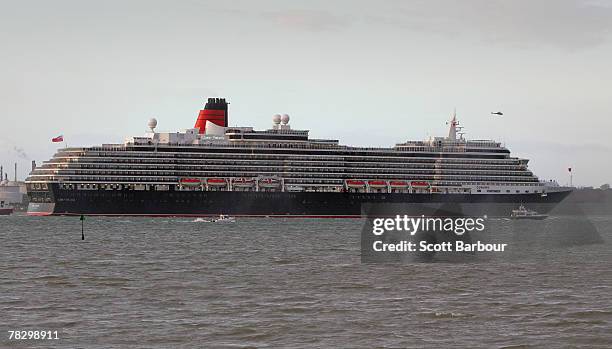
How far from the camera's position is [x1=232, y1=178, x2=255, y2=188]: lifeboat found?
130750 mm

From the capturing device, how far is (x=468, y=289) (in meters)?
42.2

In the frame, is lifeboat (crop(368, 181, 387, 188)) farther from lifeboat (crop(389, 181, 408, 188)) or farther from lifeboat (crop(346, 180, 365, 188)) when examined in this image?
lifeboat (crop(346, 180, 365, 188))

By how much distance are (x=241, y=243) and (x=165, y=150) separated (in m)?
58.3

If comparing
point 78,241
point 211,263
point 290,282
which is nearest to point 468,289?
point 290,282

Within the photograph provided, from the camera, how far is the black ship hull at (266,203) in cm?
12556

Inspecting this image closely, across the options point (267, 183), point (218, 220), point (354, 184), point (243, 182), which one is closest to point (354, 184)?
point (354, 184)

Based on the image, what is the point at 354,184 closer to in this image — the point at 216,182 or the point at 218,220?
the point at 216,182

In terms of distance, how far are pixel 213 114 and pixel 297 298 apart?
4251 inches

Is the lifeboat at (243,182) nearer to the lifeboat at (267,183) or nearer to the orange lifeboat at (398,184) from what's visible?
the lifeboat at (267,183)

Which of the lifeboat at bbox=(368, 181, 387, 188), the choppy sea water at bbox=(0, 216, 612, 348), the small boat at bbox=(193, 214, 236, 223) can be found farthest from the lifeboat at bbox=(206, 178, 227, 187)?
the choppy sea water at bbox=(0, 216, 612, 348)

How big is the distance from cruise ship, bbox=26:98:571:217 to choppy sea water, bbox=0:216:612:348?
194ft

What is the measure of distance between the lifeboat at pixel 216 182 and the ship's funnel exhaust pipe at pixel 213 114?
53.2 ft

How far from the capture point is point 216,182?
129875 millimetres

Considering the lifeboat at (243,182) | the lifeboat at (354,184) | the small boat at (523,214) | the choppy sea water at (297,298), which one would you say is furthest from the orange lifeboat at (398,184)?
the choppy sea water at (297,298)
